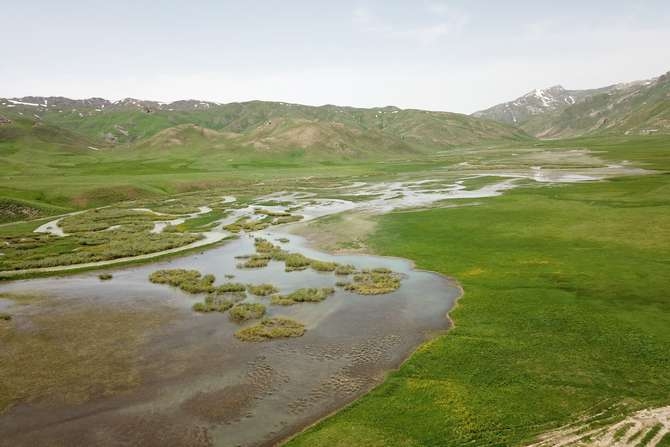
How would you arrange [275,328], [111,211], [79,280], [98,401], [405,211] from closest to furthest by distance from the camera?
[98,401] → [275,328] → [79,280] → [405,211] → [111,211]

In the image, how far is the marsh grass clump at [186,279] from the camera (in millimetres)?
46412

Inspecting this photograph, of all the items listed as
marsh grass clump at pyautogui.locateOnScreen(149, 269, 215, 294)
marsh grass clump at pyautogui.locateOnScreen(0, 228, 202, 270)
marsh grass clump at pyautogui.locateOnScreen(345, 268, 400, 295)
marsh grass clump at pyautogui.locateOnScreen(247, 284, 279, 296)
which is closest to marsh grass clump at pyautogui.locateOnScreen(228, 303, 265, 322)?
marsh grass clump at pyautogui.locateOnScreen(247, 284, 279, 296)

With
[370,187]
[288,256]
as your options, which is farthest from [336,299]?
[370,187]

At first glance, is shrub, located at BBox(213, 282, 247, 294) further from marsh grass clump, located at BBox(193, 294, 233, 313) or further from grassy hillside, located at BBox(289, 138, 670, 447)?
grassy hillside, located at BBox(289, 138, 670, 447)

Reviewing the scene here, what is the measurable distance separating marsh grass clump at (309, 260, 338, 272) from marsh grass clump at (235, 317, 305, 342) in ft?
50.4

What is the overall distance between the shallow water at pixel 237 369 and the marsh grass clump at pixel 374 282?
1007 millimetres

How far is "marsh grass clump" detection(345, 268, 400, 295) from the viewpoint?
145 feet

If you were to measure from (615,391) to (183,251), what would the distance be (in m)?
53.8

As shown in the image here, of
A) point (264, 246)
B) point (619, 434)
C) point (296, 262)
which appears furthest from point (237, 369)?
point (264, 246)

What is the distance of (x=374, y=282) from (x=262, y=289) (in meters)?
11.3

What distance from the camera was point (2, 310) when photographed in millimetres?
41688

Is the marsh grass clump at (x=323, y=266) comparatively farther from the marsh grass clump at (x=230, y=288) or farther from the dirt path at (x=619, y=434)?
the dirt path at (x=619, y=434)

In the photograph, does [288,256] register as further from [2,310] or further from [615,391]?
[615,391]

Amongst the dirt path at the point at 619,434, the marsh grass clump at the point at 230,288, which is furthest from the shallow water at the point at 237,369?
the dirt path at the point at 619,434
